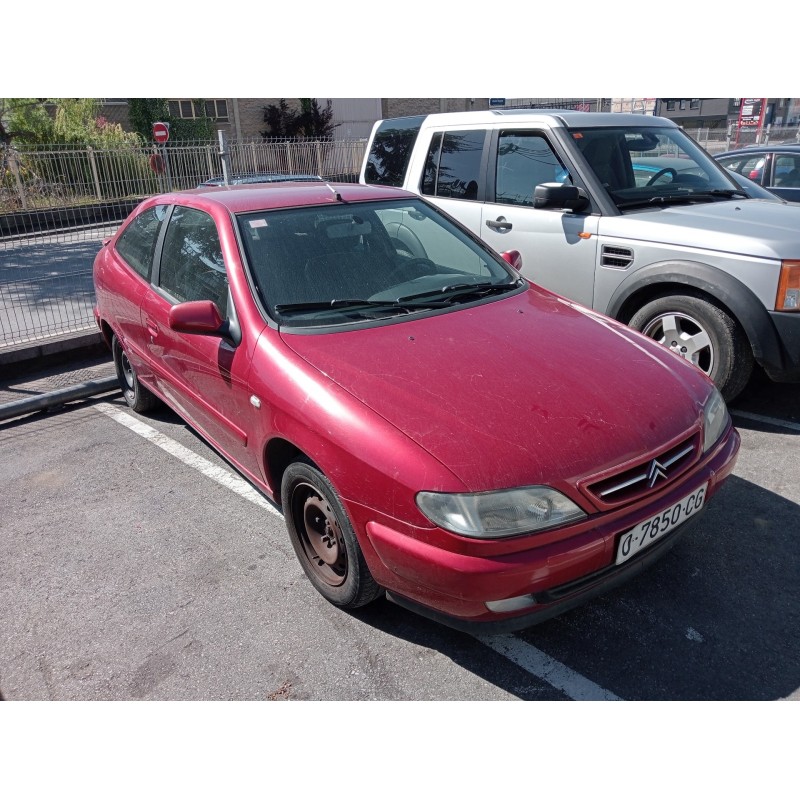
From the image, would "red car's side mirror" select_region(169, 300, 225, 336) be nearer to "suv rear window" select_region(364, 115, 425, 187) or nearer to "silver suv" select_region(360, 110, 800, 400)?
"silver suv" select_region(360, 110, 800, 400)

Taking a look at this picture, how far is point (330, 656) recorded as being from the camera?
105 inches

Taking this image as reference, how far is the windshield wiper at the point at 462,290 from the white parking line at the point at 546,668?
1.59 meters

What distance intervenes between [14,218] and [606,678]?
646 cm

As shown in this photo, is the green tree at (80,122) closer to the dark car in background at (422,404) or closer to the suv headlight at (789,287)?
the dark car in background at (422,404)

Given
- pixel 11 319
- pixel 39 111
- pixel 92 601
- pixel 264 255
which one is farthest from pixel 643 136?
pixel 39 111

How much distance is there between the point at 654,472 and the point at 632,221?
275cm

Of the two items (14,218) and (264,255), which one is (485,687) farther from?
(14,218)

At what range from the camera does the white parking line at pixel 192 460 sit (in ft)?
12.8

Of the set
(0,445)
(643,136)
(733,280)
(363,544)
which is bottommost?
(0,445)

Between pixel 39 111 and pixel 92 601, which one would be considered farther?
pixel 39 111

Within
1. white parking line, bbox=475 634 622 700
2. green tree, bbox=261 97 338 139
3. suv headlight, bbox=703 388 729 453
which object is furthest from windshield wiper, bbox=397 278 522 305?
green tree, bbox=261 97 338 139

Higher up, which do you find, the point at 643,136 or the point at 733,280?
the point at 643,136

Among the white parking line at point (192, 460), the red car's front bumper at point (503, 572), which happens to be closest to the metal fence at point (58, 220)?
the white parking line at point (192, 460)

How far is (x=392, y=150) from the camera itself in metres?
6.30
